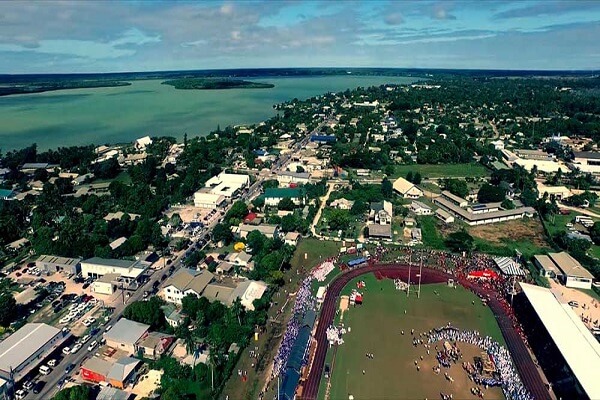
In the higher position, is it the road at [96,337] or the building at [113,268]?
the building at [113,268]

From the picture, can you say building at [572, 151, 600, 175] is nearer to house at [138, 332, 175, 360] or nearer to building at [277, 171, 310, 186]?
building at [277, 171, 310, 186]

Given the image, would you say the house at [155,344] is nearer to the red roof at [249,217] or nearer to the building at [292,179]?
the red roof at [249,217]

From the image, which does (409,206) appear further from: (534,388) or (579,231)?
(534,388)

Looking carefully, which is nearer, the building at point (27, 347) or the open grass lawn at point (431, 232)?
the building at point (27, 347)

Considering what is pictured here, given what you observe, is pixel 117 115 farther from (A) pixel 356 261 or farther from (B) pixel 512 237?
(B) pixel 512 237

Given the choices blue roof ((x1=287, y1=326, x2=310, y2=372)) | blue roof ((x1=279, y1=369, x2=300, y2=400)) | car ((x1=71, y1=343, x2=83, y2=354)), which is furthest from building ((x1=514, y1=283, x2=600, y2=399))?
car ((x1=71, y1=343, x2=83, y2=354))

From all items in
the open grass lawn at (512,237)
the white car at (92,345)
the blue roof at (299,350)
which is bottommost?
the open grass lawn at (512,237)

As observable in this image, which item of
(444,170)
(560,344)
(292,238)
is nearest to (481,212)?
(444,170)

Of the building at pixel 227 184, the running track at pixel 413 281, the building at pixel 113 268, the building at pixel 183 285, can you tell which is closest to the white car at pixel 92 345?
the building at pixel 183 285
